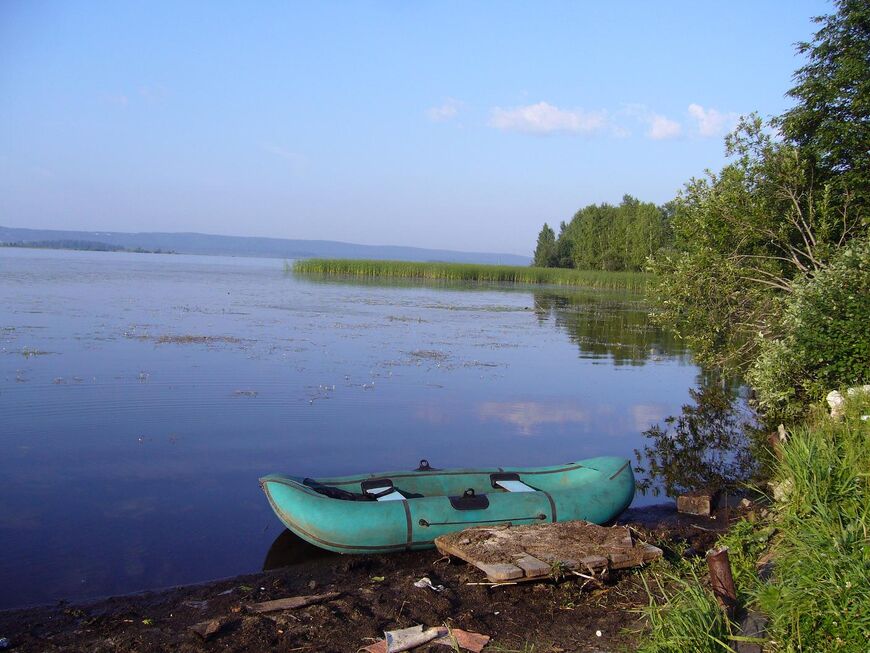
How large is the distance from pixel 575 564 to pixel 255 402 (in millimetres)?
7941

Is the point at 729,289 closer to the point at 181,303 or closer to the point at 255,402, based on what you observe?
the point at 255,402

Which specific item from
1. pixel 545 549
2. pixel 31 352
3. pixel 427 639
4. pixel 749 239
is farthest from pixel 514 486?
pixel 31 352

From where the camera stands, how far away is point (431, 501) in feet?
22.6

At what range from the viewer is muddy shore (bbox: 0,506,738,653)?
462cm

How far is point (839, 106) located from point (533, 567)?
10.5 meters

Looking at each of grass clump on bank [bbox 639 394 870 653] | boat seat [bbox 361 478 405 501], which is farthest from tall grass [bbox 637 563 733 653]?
boat seat [bbox 361 478 405 501]

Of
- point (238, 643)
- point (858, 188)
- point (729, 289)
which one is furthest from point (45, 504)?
point (858, 188)

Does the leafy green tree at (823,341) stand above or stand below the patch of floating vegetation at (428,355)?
above

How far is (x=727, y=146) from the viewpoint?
13008 millimetres

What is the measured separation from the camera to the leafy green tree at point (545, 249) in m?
77.7

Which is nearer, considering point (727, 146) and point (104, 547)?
point (104, 547)

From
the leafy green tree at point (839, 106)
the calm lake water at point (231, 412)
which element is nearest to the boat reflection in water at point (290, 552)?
the calm lake water at point (231, 412)

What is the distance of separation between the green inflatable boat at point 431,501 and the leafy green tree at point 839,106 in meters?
7.35

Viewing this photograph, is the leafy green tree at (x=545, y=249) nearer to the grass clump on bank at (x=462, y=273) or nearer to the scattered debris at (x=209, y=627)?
the grass clump on bank at (x=462, y=273)
